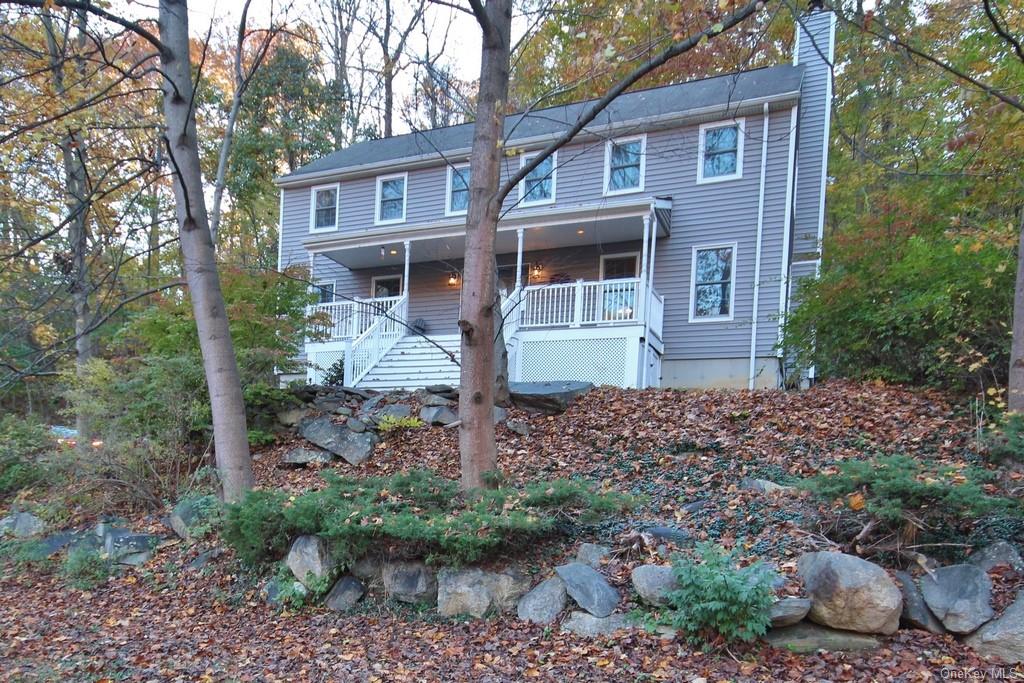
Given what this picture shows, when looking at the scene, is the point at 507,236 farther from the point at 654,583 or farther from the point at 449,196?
the point at 654,583

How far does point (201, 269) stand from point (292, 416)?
3116 millimetres

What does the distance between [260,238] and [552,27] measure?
779 inches

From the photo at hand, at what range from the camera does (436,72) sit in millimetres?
6008

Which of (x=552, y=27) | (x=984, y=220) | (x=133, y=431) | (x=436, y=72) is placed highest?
(x=552, y=27)

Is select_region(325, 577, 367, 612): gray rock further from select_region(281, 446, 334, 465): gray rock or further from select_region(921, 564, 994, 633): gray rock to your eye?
select_region(921, 564, 994, 633): gray rock

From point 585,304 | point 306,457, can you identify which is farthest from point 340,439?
point 585,304

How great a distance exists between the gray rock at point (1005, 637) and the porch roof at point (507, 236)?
357 inches

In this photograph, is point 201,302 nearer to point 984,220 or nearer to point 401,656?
point 401,656

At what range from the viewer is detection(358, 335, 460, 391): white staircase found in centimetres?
1177

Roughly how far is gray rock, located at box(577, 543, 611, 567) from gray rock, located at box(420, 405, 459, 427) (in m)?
4.21

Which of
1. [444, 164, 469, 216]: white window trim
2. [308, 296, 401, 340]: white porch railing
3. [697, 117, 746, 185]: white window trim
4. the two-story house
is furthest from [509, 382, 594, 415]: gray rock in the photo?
[444, 164, 469, 216]: white window trim

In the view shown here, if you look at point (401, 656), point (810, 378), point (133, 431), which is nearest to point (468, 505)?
point (401, 656)

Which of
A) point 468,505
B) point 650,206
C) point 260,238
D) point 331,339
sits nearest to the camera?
point 468,505

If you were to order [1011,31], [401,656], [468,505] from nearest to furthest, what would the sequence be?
[401,656] → [468,505] → [1011,31]
